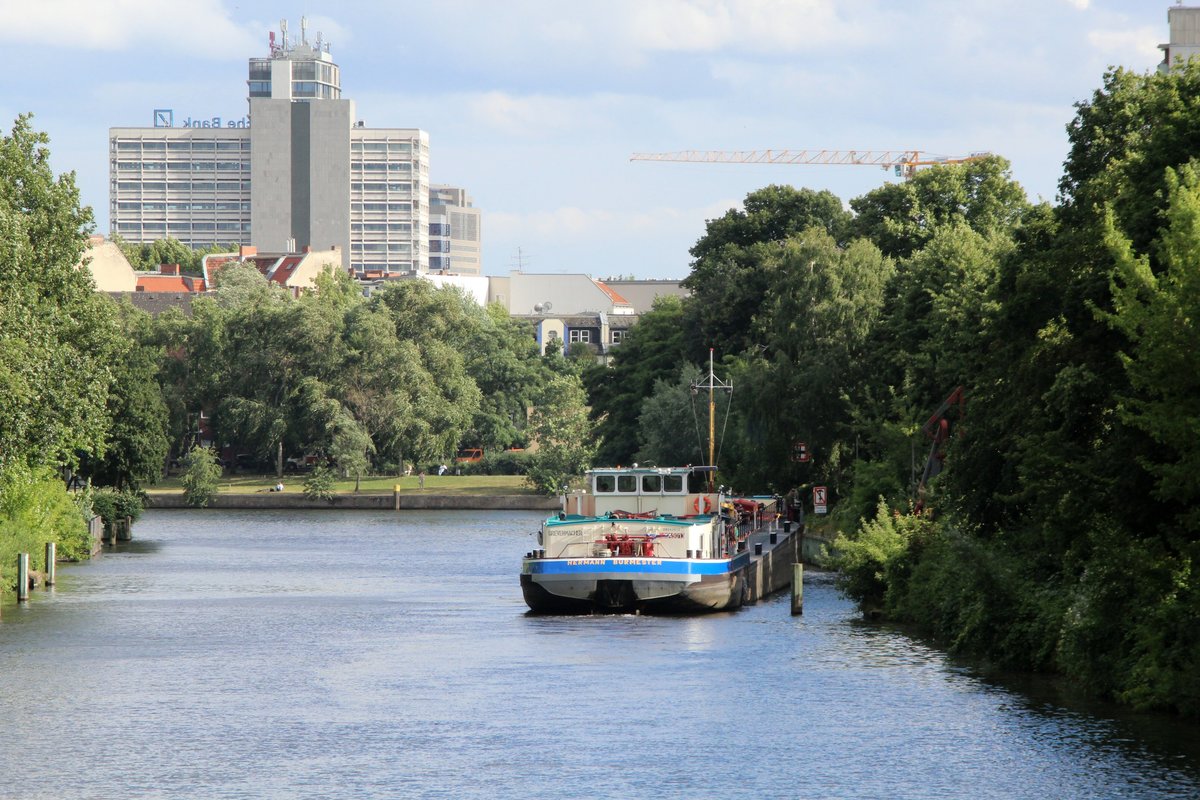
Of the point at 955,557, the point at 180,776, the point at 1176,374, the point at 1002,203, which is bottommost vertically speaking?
the point at 180,776

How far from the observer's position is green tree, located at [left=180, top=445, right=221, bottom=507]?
123m

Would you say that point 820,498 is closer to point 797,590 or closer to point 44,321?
point 797,590

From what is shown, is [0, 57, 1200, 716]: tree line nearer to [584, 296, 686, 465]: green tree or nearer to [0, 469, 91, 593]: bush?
[584, 296, 686, 465]: green tree

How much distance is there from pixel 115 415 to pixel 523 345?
7437 cm

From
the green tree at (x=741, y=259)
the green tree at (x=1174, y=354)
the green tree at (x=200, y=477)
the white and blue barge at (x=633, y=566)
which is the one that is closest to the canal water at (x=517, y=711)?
the white and blue barge at (x=633, y=566)

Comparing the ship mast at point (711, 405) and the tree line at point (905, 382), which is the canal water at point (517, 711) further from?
the ship mast at point (711, 405)

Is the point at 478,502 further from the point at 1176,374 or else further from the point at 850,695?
the point at 1176,374

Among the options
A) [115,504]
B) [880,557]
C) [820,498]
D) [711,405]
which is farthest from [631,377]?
[880,557]

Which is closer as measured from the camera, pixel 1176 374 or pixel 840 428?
pixel 1176 374

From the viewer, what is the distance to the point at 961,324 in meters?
54.9

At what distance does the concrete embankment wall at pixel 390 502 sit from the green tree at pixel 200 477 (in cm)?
343

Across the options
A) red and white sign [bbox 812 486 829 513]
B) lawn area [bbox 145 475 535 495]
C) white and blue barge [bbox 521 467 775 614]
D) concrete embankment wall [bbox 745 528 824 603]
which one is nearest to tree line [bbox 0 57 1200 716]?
red and white sign [bbox 812 486 829 513]

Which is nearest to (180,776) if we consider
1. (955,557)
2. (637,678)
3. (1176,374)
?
(637,678)

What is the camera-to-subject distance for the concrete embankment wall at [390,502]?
424 feet
